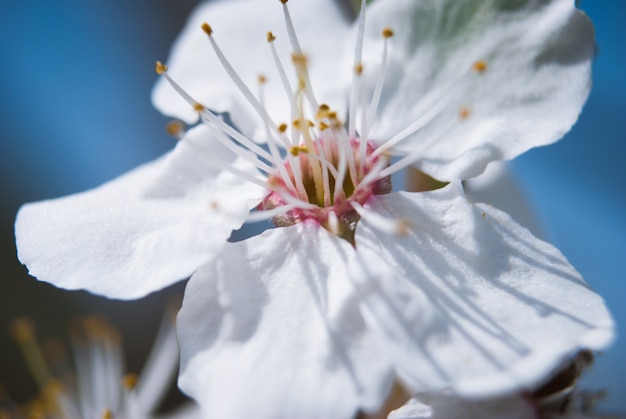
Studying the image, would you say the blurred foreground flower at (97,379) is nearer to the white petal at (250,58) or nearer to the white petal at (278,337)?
the white petal at (250,58)

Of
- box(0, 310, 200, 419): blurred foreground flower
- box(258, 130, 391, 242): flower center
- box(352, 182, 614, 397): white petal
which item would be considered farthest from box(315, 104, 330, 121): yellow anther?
box(0, 310, 200, 419): blurred foreground flower

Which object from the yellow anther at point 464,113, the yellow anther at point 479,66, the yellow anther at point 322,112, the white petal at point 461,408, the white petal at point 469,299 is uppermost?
the yellow anther at point 322,112

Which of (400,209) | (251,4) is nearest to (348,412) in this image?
→ (400,209)

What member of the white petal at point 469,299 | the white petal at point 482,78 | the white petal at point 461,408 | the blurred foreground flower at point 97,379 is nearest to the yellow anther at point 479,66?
the white petal at point 482,78

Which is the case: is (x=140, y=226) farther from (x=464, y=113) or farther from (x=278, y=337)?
(x=464, y=113)

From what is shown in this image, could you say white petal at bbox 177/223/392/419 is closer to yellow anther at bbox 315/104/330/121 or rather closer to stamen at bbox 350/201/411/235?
stamen at bbox 350/201/411/235

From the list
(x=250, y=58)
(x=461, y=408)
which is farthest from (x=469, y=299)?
(x=250, y=58)
